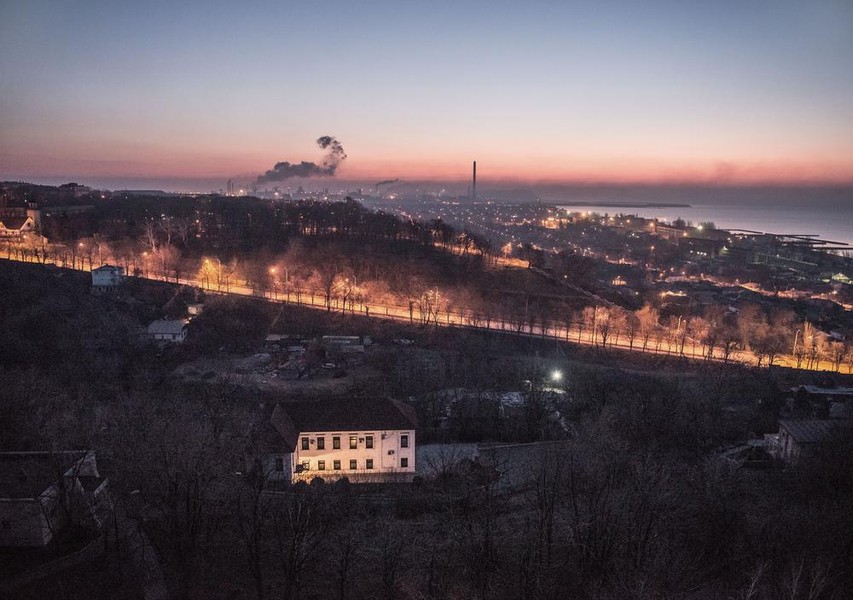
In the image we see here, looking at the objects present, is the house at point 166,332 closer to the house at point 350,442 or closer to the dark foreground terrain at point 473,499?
the dark foreground terrain at point 473,499

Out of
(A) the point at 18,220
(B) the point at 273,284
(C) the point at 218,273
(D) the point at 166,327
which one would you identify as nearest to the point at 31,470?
(D) the point at 166,327

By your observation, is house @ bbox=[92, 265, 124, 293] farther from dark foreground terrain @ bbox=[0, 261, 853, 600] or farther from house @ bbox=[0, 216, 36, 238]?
house @ bbox=[0, 216, 36, 238]

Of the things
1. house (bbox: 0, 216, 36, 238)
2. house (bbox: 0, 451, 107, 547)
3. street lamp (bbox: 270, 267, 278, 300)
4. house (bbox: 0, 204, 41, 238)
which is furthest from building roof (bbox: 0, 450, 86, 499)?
house (bbox: 0, 216, 36, 238)

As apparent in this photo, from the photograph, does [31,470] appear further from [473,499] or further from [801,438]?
[801,438]

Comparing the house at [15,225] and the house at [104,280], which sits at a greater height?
the house at [15,225]

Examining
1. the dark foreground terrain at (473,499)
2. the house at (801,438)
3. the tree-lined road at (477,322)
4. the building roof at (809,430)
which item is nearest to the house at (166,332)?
the dark foreground terrain at (473,499)

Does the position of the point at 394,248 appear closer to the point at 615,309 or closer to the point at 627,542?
the point at 615,309
